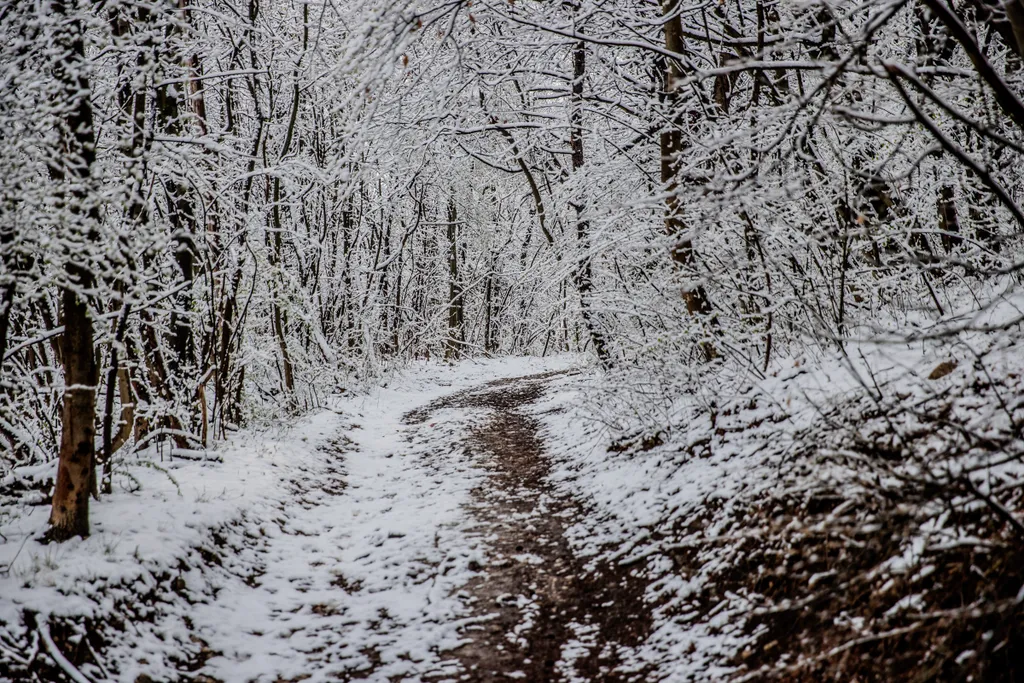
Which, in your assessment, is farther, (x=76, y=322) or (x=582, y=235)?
(x=582, y=235)

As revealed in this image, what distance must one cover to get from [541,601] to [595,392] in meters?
3.90

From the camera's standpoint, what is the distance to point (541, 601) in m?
4.98

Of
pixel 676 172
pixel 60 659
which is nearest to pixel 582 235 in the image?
pixel 676 172

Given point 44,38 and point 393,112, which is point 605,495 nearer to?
point 393,112

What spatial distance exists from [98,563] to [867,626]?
5.05 metres

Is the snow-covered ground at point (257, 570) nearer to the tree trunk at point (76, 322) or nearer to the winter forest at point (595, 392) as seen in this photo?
the winter forest at point (595, 392)

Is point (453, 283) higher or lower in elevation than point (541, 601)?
higher

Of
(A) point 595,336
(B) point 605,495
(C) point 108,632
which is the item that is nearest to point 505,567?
(B) point 605,495

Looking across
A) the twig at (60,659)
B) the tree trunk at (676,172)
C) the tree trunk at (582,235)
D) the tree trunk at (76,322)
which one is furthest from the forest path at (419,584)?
the tree trunk at (676,172)

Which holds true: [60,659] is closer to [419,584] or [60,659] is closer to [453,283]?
[419,584]

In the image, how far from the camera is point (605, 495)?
6.69 meters

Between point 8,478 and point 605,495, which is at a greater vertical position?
point 8,478

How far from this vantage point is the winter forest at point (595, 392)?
3.28 m

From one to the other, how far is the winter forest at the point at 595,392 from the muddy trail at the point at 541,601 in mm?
32
